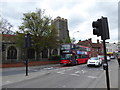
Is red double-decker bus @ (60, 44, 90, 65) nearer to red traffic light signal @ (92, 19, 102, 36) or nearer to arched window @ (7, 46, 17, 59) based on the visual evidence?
arched window @ (7, 46, 17, 59)

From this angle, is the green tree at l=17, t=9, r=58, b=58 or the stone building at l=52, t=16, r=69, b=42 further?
the stone building at l=52, t=16, r=69, b=42

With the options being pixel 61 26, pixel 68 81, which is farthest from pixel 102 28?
pixel 61 26

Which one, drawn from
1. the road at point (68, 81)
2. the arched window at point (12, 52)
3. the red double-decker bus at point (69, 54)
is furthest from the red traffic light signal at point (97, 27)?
the arched window at point (12, 52)

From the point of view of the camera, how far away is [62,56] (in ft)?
73.9

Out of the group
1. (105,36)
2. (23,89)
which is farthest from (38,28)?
(105,36)

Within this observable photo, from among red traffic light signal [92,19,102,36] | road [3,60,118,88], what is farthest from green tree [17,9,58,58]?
red traffic light signal [92,19,102,36]

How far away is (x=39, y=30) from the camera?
2736 centimetres

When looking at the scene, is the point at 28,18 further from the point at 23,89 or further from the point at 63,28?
the point at 63,28

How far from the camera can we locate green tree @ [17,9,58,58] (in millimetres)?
26406

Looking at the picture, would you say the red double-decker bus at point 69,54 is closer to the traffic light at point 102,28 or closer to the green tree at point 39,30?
the green tree at point 39,30

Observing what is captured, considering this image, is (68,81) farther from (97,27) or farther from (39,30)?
(39,30)

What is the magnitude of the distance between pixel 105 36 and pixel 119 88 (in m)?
3.28

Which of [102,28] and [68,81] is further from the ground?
[102,28]

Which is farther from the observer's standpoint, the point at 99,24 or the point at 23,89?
the point at 23,89
